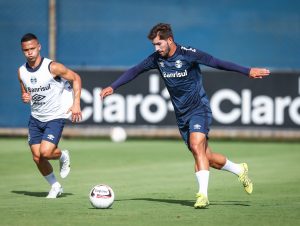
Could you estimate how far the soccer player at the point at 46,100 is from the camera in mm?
12406

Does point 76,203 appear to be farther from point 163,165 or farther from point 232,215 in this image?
point 163,165

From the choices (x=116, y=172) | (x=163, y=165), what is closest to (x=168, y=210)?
(x=116, y=172)

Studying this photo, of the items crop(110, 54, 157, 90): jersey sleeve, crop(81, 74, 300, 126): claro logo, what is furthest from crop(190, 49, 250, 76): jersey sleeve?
crop(81, 74, 300, 126): claro logo

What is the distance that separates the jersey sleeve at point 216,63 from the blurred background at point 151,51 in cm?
1026

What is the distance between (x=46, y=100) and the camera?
12539mm

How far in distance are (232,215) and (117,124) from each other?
11821 mm

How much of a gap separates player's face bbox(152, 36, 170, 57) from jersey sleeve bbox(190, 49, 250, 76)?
35 centimetres

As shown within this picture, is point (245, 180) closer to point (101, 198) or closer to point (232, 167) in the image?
point (232, 167)

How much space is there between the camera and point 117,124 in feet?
72.3

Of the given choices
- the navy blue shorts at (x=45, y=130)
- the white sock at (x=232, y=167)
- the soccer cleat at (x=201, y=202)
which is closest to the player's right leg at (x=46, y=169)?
the navy blue shorts at (x=45, y=130)

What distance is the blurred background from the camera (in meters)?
21.6

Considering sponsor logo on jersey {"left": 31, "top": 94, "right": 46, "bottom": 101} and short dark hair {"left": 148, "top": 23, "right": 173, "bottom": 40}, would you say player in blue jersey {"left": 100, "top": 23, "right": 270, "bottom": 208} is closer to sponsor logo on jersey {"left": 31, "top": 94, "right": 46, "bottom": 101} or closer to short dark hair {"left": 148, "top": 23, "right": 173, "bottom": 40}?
short dark hair {"left": 148, "top": 23, "right": 173, "bottom": 40}

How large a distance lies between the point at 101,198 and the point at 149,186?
3.15 m

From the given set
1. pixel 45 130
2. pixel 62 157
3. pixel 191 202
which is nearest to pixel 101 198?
pixel 191 202
